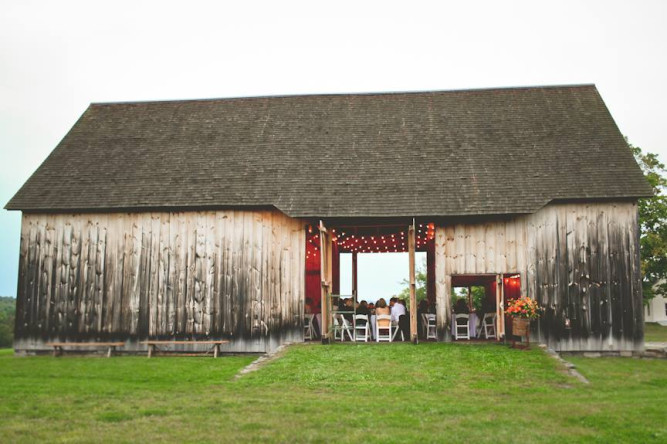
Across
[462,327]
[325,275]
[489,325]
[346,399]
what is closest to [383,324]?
[325,275]

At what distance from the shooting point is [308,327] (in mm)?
18375

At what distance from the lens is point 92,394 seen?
34.7 feet

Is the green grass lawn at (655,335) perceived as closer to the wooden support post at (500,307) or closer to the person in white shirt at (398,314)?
the wooden support post at (500,307)

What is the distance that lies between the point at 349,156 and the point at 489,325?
259 inches

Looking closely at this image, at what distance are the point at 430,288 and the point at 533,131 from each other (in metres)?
7.03

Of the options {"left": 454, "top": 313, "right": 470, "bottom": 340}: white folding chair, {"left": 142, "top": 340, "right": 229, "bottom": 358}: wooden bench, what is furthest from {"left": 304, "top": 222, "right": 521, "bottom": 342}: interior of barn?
{"left": 142, "top": 340, "right": 229, "bottom": 358}: wooden bench

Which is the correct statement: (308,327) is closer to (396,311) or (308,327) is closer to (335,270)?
(396,311)

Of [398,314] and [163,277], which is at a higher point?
[163,277]

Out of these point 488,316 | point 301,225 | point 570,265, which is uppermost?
point 301,225

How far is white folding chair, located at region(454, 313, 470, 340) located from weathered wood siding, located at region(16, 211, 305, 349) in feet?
15.2

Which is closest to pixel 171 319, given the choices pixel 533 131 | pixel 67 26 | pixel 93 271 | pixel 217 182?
pixel 93 271

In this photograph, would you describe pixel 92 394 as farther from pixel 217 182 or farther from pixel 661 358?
pixel 661 358

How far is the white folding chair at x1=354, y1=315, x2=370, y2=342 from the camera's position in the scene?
58.9 feet

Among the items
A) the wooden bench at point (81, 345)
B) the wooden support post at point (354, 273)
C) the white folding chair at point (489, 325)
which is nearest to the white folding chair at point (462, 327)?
the white folding chair at point (489, 325)
